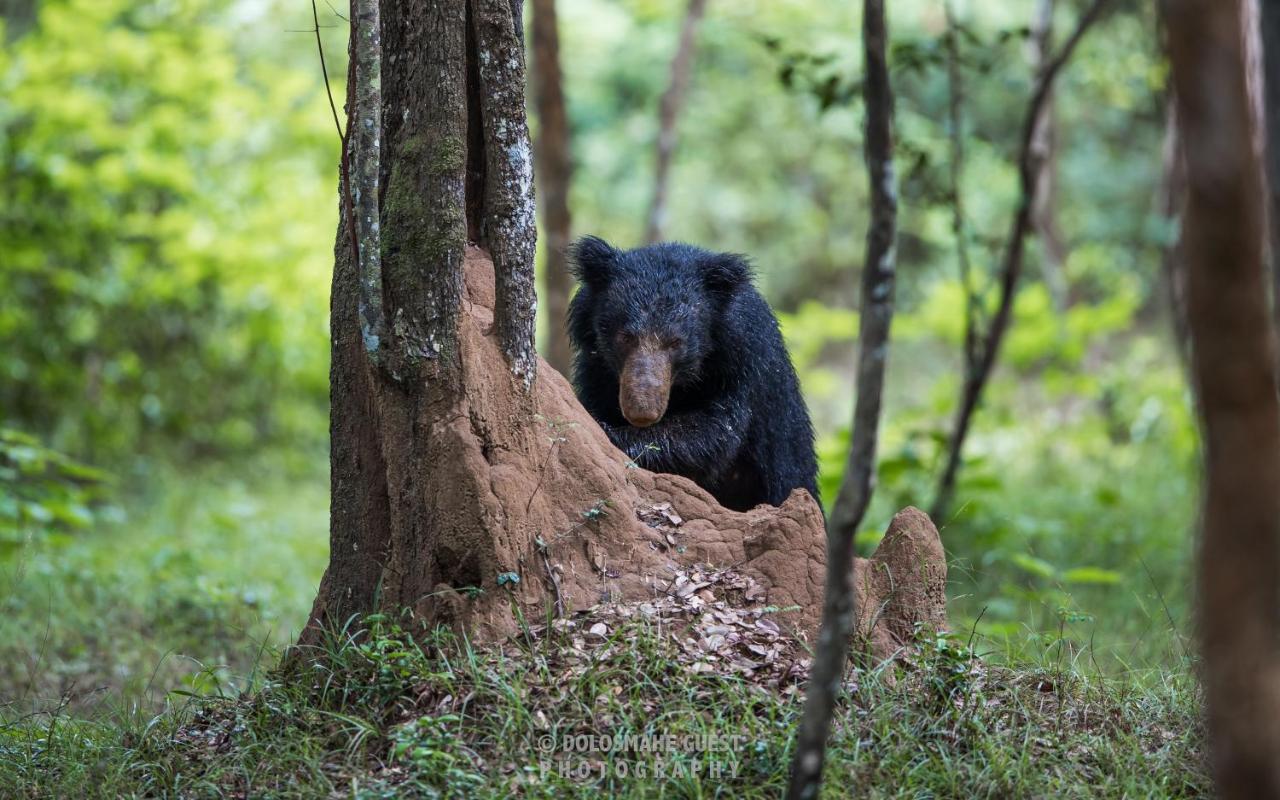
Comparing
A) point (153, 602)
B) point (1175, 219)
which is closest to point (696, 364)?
point (153, 602)

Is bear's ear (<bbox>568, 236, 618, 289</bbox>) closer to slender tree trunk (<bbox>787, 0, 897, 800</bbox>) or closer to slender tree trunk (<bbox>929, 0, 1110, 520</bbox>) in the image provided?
slender tree trunk (<bbox>787, 0, 897, 800</bbox>)

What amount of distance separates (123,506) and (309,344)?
296cm

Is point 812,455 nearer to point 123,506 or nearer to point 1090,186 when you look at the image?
point 123,506

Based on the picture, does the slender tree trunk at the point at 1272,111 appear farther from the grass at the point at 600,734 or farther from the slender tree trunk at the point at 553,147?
the slender tree trunk at the point at 553,147

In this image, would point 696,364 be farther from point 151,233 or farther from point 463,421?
point 151,233

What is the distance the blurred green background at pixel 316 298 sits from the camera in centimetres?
689

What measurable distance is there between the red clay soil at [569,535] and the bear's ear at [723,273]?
4.43ft

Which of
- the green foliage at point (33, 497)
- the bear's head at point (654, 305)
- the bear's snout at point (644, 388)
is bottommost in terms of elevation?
the green foliage at point (33, 497)

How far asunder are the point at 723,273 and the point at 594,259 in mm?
618

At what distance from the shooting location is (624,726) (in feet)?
11.2

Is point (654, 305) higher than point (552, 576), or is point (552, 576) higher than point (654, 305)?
point (654, 305)

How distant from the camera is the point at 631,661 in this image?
3607 millimetres

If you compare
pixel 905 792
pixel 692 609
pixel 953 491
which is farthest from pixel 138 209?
pixel 905 792

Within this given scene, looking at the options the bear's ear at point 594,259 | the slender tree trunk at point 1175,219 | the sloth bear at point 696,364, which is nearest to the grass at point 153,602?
the sloth bear at point 696,364
